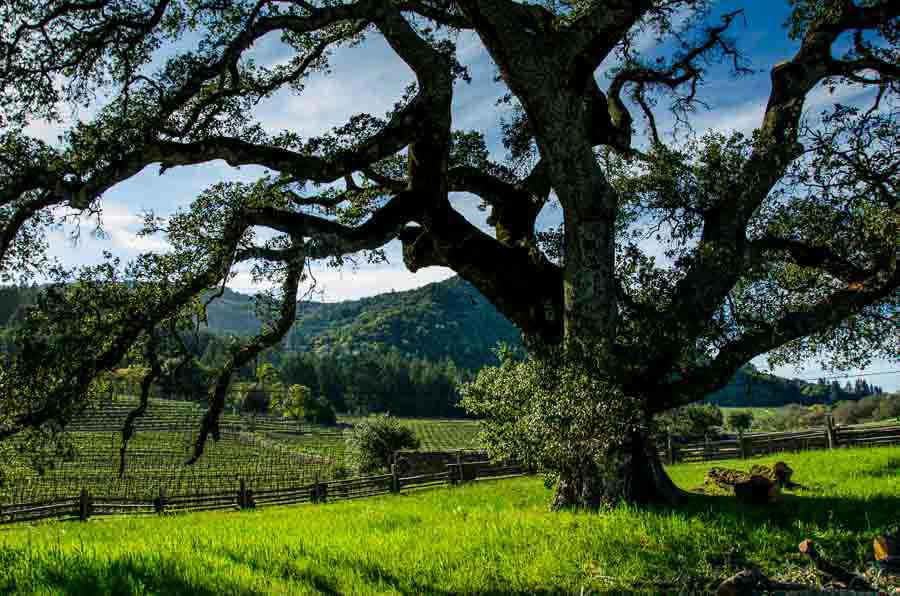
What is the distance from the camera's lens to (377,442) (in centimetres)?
4397

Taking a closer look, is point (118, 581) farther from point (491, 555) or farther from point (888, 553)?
point (888, 553)

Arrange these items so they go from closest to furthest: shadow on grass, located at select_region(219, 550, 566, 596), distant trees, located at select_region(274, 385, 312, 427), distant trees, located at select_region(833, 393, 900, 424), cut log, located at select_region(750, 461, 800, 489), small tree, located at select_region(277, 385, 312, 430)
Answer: shadow on grass, located at select_region(219, 550, 566, 596), cut log, located at select_region(750, 461, 800, 489), distant trees, located at select_region(274, 385, 312, 427), small tree, located at select_region(277, 385, 312, 430), distant trees, located at select_region(833, 393, 900, 424)

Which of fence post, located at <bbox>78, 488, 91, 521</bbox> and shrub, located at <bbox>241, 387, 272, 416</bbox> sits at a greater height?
shrub, located at <bbox>241, 387, 272, 416</bbox>

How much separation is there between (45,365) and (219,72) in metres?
4.88

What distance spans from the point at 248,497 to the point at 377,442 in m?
15.7

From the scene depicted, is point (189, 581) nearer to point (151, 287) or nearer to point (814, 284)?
point (151, 287)

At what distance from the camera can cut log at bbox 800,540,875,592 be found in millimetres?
5949

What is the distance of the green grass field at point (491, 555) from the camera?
5988mm

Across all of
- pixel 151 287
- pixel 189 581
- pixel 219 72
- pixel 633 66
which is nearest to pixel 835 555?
pixel 189 581

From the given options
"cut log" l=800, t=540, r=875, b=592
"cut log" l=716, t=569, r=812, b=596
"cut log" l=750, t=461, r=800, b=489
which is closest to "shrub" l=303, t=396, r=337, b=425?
"cut log" l=750, t=461, r=800, b=489

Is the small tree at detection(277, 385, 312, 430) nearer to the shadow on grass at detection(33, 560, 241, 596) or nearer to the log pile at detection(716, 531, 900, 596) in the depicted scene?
the shadow on grass at detection(33, 560, 241, 596)

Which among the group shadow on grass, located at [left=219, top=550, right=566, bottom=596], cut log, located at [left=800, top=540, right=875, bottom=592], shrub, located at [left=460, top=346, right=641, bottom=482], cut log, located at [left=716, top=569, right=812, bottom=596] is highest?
shrub, located at [left=460, top=346, right=641, bottom=482]

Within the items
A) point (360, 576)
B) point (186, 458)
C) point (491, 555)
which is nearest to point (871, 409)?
point (186, 458)

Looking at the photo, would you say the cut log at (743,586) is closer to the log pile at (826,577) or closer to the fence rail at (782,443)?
the log pile at (826,577)
